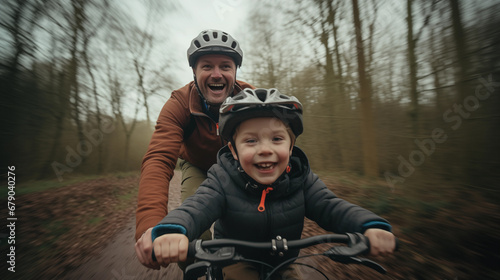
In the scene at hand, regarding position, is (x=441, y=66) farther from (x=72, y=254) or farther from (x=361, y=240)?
(x=72, y=254)

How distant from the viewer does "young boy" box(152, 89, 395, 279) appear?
1566 millimetres

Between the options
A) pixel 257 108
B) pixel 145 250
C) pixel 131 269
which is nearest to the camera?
pixel 145 250

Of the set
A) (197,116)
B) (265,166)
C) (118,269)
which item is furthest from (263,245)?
(118,269)

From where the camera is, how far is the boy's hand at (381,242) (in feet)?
3.94

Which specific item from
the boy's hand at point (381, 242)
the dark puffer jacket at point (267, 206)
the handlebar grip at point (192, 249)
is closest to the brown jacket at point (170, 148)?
the dark puffer jacket at point (267, 206)

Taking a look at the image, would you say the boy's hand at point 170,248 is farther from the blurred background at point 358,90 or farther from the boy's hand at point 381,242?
the blurred background at point 358,90

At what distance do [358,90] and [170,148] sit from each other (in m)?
6.05

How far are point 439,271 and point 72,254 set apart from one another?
241 inches

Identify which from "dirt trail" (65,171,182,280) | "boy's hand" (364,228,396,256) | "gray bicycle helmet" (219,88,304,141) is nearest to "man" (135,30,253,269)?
"gray bicycle helmet" (219,88,304,141)

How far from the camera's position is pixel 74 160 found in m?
12.8

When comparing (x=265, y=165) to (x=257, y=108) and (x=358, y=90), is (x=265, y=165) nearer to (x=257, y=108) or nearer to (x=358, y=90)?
(x=257, y=108)

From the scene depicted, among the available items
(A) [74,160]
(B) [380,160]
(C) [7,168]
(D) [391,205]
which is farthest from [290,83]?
(A) [74,160]

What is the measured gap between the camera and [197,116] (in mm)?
2490

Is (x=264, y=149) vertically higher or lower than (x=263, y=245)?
higher
